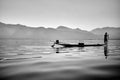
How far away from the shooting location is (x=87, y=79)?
7.65 metres

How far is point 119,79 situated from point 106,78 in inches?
31.2

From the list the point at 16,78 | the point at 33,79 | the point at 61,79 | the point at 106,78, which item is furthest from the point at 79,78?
the point at 16,78

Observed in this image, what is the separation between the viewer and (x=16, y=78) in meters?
7.85

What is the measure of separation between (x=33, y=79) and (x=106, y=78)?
16.2 ft

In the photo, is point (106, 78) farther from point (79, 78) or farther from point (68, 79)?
point (68, 79)

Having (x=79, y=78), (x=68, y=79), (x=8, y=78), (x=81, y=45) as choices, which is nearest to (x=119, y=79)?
(x=79, y=78)

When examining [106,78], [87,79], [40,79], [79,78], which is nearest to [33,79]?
[40,79]

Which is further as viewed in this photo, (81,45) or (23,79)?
(81,45)

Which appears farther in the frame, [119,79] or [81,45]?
[81,45]

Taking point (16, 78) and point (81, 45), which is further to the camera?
point (81, 45)

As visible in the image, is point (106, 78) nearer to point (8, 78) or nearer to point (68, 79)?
point (68, 79)

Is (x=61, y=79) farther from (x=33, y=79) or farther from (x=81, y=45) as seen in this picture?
Answer: (x=81, y=45)

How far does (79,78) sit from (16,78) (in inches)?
172

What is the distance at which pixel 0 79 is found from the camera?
755 cm
